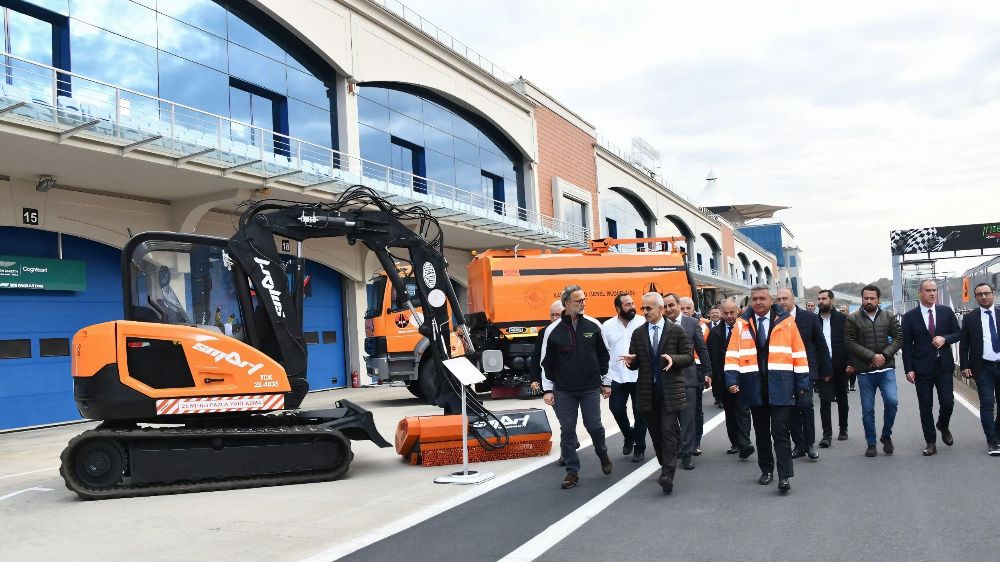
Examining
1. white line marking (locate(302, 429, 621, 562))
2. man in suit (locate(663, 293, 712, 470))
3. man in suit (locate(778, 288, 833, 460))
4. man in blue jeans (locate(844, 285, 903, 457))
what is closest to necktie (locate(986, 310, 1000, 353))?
man in blue jeans (locate(844, 285, 903, 457))

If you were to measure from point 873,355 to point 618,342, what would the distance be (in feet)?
9.20

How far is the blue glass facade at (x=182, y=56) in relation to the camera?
15.5 metres

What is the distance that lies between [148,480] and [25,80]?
894 centimetres

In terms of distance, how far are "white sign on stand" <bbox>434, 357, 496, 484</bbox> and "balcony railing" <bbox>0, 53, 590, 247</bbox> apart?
8004 millimetres

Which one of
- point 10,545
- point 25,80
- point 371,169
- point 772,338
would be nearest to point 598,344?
point 772,338

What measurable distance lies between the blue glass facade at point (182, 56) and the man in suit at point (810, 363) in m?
13.0

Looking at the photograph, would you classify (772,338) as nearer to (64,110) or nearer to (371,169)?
(64,110)

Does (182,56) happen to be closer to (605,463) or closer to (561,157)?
(605,463)

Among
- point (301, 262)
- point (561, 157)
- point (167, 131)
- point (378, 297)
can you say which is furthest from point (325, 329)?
point (561, 157)

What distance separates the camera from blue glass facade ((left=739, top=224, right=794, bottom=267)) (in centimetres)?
11069

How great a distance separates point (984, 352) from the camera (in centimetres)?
884

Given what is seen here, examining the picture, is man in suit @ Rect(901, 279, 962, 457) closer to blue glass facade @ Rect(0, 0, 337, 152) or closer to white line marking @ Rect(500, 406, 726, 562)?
white line marking @ Rect(500, 406, 726, 562)

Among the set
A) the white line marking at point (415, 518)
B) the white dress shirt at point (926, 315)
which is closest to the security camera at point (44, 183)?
the white line marking at point (415, 518)

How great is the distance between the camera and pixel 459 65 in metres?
28.5
